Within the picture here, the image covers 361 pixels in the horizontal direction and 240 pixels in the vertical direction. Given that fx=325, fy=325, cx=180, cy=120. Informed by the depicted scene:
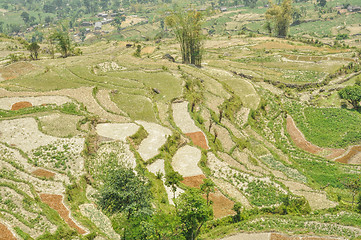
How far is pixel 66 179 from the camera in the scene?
37844mm

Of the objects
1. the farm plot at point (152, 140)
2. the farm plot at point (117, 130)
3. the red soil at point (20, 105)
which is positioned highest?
the red soil at point (20, 105)

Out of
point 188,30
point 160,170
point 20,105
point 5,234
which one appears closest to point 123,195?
point 5,234

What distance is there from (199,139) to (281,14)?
120507 millimetres

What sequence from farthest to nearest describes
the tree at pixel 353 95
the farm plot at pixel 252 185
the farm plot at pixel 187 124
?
the tree at pixel 353 95
the farm plot at pixel 187 124
the farm plot at pixel 252 185

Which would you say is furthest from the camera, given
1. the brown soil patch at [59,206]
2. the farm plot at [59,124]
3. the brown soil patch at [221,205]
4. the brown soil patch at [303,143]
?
the brown soil patch at [303,143]

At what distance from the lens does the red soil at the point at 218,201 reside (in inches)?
1529

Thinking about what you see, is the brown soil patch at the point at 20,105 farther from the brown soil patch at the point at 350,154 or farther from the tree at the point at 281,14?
the tree at the point at 281,14

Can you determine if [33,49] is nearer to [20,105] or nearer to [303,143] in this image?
[20,105]

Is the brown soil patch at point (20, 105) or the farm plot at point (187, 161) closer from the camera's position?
the farm plot at point (187, 161)

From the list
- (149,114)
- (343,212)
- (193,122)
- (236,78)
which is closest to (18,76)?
(149,114)

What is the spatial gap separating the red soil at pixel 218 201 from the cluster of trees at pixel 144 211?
7.59 m

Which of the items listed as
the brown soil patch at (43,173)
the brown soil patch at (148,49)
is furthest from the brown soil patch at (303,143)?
the brown soil patch at (148,49)

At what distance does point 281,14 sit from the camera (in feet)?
505

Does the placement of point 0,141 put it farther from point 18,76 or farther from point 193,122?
point 18,76
